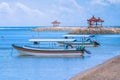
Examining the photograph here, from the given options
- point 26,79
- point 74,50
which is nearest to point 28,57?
point 74,50

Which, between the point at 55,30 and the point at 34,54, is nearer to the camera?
A: the point at 34,54

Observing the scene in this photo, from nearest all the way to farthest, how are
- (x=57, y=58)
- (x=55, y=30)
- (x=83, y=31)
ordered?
(x=57, y=58) → (x=83, y=31) → (x=55, y=30)

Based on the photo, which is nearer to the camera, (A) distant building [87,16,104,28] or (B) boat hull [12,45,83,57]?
(B) boat hull [12,45,83,57]

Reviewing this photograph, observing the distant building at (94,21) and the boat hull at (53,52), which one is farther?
the distant building at (94,21)

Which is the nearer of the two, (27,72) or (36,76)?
(36,76)

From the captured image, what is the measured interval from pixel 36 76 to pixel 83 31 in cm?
9690

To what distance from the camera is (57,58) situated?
41250 millimetres

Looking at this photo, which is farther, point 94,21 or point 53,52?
point 94,21

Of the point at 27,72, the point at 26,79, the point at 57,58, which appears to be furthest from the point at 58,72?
the point at 57,58

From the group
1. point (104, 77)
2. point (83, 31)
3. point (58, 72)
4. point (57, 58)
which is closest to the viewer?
point (104, 77)

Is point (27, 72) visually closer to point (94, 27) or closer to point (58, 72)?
point (58, 72)

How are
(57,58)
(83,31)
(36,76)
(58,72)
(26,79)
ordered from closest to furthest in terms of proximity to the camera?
1. (26,79)
2. (36,76)
3. (58,72)
4. (57,58)
5. (83,31)

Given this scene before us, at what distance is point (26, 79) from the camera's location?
25375 millimetres

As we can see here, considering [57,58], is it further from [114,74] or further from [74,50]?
[114,74]
